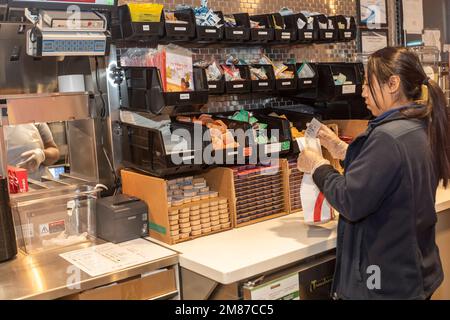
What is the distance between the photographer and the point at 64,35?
2.12m

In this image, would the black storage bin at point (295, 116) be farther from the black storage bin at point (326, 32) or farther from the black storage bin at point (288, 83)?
the black storage bin at point (326, 32)

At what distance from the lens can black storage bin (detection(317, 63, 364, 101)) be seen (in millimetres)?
2875

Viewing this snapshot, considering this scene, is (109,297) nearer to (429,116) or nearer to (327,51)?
(429,116)

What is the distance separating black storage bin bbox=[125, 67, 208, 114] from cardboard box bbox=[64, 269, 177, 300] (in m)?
0.74

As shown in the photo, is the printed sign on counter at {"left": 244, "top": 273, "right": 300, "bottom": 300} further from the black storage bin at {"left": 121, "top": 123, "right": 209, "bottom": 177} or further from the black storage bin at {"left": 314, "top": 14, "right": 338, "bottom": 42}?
the black storage bin at {"left": 314, "top": 14, "right": 338, "bottom": 42}

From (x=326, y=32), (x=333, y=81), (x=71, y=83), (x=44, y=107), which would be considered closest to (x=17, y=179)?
(x=44, y=107)

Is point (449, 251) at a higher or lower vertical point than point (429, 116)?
lower

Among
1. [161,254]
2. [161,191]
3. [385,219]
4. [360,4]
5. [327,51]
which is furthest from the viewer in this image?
[360,4]

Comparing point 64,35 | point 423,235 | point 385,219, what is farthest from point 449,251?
point 64,35

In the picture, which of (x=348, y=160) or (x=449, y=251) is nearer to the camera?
(x=348, y=160)

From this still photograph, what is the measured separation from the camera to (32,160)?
2434 mm

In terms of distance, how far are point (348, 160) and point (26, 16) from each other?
147 cm

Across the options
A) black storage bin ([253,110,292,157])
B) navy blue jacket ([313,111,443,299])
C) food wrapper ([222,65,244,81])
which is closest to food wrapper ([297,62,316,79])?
black storage bin ([253,110,292,157])

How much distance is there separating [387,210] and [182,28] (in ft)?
4.15
